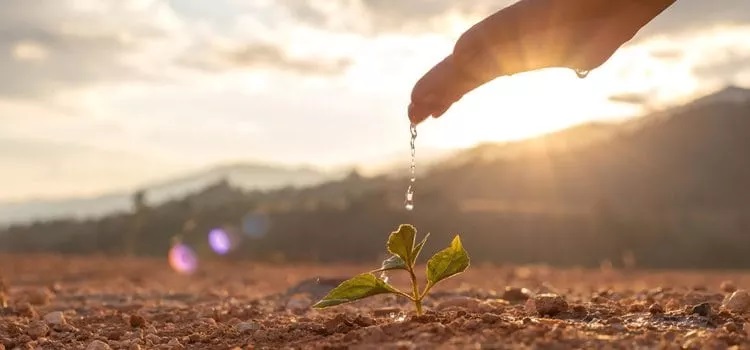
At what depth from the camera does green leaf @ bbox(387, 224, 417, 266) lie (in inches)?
130

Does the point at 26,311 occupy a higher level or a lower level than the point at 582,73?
lower

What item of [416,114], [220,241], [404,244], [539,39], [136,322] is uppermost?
[220,241]

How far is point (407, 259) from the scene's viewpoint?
3316 mm

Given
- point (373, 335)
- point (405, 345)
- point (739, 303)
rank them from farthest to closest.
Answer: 1. point (739, 303)
2. point (373, 335)
3. point (405, 345)

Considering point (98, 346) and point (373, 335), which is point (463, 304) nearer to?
point (373, 335)

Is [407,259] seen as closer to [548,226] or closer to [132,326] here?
[132,326]

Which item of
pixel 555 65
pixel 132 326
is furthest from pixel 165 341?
pixel 555 65

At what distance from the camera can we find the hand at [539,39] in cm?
331

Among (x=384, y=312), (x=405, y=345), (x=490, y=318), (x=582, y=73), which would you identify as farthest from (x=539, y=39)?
(x=384, y=312)

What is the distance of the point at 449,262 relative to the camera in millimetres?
3373

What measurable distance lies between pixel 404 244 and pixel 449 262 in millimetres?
195

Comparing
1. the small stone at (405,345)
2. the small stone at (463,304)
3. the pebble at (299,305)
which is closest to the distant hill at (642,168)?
the pebble at (299,305)

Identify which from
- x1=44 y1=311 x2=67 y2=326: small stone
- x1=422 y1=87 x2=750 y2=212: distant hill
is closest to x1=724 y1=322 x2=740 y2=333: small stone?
x1=44 y1=311 x2=67 y2=326: small stone

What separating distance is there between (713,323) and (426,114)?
135 centimetres
